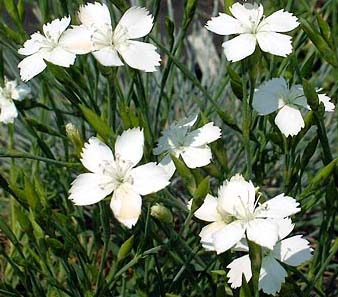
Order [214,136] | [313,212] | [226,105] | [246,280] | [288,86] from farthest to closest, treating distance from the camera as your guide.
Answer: [226,105]
[313,212]
[288,86]
[214,136]
[246,280]

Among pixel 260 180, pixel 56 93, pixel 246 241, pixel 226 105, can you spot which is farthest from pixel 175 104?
pixel 246 241

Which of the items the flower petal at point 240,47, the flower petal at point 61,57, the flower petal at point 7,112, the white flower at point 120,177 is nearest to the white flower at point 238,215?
the white flower at point 120,177

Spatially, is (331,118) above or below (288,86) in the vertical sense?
below

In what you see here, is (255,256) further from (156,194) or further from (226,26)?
(226,26)

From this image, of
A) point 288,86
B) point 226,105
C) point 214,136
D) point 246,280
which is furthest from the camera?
point 226,105

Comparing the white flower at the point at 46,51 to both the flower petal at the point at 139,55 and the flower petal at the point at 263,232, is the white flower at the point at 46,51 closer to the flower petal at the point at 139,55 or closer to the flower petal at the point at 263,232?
the flower petal at the point at 139,55

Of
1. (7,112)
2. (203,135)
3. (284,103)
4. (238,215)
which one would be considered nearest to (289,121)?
(284,103)

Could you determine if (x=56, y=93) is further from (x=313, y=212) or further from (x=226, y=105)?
(x=313, y=212)
